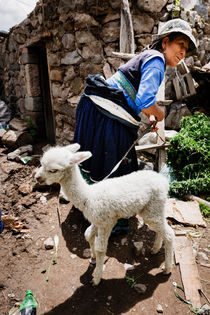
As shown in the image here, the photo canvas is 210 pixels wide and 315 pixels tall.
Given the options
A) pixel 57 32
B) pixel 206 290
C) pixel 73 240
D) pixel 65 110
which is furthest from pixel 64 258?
pixel 57 32

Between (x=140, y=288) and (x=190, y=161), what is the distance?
223 cm

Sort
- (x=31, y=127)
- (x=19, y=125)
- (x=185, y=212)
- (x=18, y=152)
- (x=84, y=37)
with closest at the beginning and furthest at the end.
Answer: (x=185, y=212), (x=84, y=37), (x=18, y=152), (x=19, y=125), (x=31, y=127)

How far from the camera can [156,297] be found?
6.52 feet

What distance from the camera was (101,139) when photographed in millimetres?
2381

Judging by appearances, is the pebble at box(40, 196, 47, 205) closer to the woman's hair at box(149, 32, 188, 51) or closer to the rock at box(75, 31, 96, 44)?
the woman's hair at box(149, 32, 188, 51)

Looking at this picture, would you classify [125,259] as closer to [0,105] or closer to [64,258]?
[64,258]

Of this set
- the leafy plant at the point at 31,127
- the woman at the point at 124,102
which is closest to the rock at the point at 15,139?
the leafy plant at the point at 31,127

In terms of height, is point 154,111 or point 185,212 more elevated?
point 154,111

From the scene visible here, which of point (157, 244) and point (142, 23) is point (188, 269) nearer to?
point (157, 244)

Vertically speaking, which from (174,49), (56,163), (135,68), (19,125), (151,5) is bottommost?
(19,125)

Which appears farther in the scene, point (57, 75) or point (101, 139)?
point (57, 75)

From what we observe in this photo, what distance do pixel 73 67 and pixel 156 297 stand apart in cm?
429

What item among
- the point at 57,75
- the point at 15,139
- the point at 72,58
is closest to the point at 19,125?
the point at 15,139

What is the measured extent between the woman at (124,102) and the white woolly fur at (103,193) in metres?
0.49
